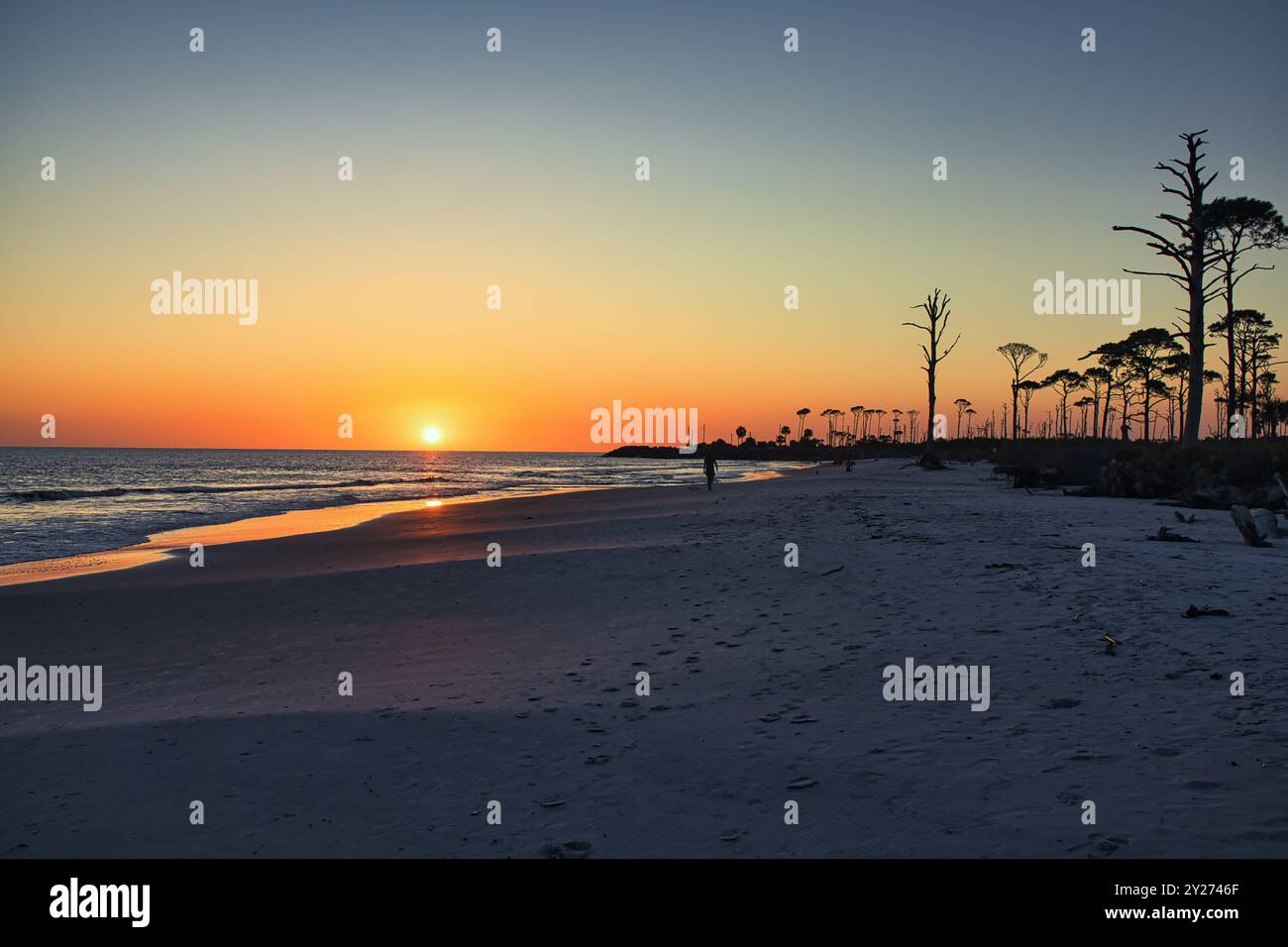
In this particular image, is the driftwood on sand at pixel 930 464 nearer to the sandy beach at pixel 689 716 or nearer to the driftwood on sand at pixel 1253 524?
the sandy beach at pixel 689 716

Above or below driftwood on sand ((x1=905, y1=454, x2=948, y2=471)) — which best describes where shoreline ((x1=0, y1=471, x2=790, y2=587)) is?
below

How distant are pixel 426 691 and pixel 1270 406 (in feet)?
288

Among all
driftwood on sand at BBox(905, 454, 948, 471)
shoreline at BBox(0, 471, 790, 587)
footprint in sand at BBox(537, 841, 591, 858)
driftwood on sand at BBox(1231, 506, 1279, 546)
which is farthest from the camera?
driftwood on sand at BBox(905, 454, 948, 471)

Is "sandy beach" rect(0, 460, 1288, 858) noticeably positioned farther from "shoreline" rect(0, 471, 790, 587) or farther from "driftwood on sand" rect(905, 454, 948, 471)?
"driftwood on sand" rect(905, 454, 948, 471)

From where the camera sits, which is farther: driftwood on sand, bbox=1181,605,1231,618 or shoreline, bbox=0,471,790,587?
shoreline, bbox=0,471,790,587

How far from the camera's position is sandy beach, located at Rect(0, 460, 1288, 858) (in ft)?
15.3

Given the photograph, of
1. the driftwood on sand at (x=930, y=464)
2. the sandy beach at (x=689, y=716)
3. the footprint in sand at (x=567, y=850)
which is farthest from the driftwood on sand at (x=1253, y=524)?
the driftwood on sand at (x=930, y=464)

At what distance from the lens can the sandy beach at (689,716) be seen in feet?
15.3

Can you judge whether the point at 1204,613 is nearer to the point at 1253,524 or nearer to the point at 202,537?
the point at 1253,524

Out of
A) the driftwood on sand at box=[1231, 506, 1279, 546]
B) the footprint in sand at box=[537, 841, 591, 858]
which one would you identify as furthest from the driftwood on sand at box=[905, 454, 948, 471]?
the footprint in sand at box=[537, 841, 591, 858]

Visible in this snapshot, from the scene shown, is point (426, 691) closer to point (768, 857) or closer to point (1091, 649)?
point (768, 857)

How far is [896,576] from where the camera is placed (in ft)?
37.9

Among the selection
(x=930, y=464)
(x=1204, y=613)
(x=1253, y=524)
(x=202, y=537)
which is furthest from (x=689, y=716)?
(x=930, y=464)
